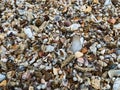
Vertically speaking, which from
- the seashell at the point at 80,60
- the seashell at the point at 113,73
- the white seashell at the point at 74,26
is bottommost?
the seashell at the point at 113,73

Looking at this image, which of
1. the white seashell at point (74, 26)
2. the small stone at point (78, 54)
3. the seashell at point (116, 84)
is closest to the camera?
the seashell at point (116, 84)

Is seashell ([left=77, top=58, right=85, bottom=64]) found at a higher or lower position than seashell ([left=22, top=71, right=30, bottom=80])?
higher

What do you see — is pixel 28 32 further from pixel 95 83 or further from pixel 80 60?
pixel 95 83

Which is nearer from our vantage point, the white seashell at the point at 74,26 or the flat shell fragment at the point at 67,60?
the flat shell fragment at the point at 67,60

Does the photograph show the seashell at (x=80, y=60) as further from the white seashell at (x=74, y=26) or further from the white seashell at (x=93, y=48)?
the white seashell at (x=74, y=26)

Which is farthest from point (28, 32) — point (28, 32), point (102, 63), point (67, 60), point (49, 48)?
point (102, 63)

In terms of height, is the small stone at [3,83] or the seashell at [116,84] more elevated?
the small stone at [3,83]

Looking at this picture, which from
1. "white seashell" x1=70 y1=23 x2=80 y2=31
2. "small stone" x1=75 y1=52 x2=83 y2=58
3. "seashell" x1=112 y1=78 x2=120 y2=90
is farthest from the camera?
"white seashell" x1=70 y1=23 x2=80 y2=31

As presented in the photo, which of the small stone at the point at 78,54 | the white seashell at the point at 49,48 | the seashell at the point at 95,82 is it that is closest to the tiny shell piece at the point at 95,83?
the seashell at the point at 95,82

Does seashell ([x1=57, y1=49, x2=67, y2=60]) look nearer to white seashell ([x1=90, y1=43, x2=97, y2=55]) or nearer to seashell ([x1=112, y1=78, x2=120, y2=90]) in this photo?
white seashell ([x1=90, y1=43, x2=97, y2=55])

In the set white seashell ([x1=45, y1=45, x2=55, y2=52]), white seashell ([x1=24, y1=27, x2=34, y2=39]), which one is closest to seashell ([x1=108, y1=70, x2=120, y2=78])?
white seashell ([x1=45, y1=45, x2=55, y2=52])
